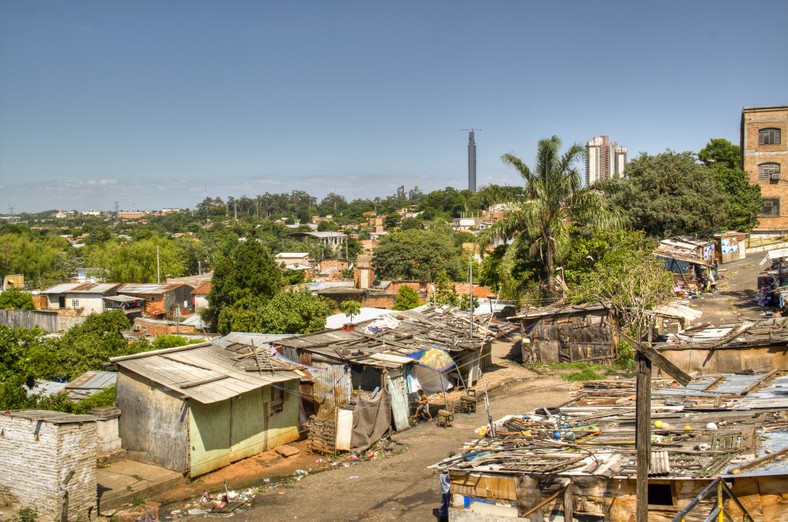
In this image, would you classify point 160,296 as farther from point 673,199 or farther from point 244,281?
point 673,199

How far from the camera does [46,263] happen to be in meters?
64.1

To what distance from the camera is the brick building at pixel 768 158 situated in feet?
140

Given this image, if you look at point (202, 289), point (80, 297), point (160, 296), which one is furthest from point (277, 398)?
point (80, 297)

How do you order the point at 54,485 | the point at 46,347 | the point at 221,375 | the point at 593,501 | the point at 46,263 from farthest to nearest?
the point at 46,263 → the point at 46,347 → the point at 221,375 → the point at 54,485 → the point at 593,501

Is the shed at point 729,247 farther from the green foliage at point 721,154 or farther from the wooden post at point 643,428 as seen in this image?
the wooden post at point 643,428

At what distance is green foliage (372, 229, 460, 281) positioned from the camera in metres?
51.4

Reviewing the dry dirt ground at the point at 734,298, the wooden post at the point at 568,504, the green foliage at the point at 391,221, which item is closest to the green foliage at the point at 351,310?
the dry dirt ground at the point at 734,298

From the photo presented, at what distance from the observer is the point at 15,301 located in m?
38.7

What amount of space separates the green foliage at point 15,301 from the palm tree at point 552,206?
3017cm

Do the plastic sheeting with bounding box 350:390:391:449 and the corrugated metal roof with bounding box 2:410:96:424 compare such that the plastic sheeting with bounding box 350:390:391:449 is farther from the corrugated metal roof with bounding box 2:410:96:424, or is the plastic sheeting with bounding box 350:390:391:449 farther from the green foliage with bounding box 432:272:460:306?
the green foliage with bounding box 432:272:460:306

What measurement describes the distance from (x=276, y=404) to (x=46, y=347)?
10799 mm

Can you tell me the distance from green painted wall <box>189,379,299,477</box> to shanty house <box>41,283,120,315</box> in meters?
30.6

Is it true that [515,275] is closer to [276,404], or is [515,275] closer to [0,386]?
[276,404]

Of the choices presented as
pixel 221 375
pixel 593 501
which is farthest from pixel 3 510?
pixel 593 501
